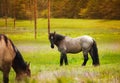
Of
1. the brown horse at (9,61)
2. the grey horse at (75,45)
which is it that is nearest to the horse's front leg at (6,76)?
the brown horse at (9,61)

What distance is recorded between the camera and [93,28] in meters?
6.62

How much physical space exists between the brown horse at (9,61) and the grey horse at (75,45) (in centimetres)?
77

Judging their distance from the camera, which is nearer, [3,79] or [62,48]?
[3,79]

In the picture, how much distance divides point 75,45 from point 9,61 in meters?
1.39

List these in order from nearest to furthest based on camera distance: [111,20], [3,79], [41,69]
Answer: [3,79] < [41,69] < [111,20]

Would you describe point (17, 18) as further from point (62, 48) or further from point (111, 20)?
point (111, 20)

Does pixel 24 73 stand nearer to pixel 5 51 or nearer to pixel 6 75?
pixel 6 75

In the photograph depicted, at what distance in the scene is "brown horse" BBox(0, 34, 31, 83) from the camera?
554 centimetres

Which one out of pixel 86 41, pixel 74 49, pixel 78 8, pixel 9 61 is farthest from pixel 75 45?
pixel 9 61

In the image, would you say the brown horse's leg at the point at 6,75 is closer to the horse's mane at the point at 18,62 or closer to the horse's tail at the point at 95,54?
the horse's mane at the point at 18,62

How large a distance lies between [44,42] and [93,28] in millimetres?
767

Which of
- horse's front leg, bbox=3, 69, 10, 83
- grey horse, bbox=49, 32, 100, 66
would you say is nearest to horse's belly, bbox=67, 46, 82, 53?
grey horse, bbox=49, 32, 100, 66

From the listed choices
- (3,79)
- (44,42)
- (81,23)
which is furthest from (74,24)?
(3,79)

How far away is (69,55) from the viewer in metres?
6.59
